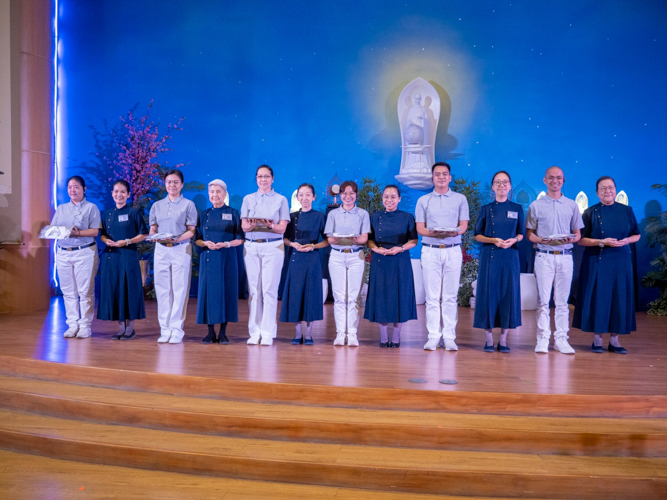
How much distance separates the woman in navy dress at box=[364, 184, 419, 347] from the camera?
485 centimetres

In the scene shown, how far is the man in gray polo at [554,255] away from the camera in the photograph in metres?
4.66

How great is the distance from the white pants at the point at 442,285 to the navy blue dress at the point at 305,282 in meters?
0.96

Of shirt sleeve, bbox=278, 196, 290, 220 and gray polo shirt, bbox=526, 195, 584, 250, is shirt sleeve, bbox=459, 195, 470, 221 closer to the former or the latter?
gray polo shirt, bbox=526, 195, 584, 250

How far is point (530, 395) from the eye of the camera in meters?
3.29

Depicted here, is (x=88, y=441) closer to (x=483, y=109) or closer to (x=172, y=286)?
(x=172, y=286)

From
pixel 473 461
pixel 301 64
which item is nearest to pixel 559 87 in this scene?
pixel 301 64

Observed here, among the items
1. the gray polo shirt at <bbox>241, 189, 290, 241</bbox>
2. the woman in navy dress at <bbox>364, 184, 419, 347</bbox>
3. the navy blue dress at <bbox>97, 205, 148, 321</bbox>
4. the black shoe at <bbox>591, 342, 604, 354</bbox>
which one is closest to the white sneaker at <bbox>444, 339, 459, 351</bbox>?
the woman in navy dress at <bbox>364, 184, 419, 347</bbox>

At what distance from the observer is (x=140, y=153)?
8.70 metres

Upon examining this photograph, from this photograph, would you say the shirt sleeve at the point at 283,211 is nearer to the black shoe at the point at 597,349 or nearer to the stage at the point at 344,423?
the stage at the point at 344,423

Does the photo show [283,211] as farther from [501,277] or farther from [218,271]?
[501,277]

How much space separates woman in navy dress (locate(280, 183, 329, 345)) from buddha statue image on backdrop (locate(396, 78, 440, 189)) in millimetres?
3881

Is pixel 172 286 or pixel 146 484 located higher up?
pixel 172 286

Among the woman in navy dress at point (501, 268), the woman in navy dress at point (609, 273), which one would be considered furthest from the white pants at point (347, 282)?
the woman in navy dress at point (609, 273)

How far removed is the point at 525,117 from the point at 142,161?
6061 millimetres
